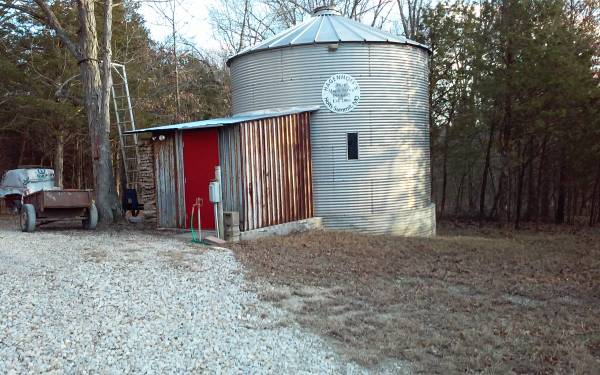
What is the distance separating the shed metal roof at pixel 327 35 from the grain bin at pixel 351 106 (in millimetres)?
29

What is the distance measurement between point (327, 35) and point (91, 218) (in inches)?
309

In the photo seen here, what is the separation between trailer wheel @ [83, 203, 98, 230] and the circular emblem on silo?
21.6 feet

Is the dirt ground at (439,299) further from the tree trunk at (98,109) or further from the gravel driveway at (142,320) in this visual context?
the tree trunk at (98,109)

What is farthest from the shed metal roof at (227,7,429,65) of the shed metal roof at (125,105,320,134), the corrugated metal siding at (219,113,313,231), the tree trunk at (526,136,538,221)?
the tree trunk at (526,136,538,221)

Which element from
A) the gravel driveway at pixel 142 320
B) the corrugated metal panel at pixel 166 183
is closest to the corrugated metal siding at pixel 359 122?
the corrugated metal panel at pixel 166 183

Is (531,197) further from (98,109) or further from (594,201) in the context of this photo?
(98,109)

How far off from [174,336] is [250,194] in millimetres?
6887

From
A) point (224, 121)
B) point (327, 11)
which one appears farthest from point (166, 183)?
point (327, 11)

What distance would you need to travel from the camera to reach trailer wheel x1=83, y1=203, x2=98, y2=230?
14.3m

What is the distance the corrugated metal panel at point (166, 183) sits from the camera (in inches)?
548

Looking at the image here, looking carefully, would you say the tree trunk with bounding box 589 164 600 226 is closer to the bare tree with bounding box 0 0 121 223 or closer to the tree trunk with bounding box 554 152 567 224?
the tree trunk with bounding box 554 152 567 224

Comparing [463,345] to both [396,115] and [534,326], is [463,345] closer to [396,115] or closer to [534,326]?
[534,326]

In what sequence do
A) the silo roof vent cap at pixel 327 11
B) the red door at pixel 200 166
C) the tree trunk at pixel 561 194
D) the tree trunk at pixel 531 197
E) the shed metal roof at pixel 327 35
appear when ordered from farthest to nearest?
the tree trunk at pixel 531 197 → the tree trunk at pixel 561 194 → the silo roof vent cap at pixel 327 11 → the shed metal roof at pixel 327 35 → the red door at pixel 200 166

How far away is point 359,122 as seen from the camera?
14812 millimetres
